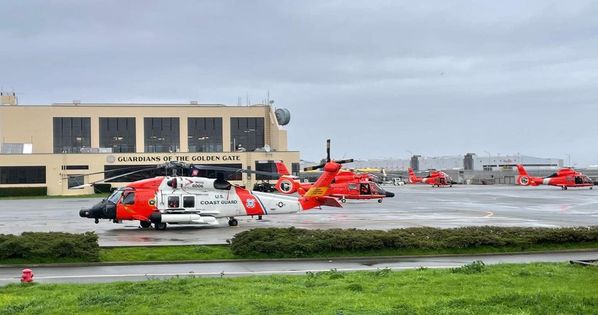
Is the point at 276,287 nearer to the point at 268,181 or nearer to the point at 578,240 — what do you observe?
the point at 578,240

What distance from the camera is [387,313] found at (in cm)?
885

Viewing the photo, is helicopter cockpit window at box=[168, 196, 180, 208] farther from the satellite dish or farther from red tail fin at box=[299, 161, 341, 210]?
the satellite dish

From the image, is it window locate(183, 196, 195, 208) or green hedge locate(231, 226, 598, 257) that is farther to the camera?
window locate(183, 196, 195, 208)

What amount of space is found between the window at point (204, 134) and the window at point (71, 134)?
13633 millimetres

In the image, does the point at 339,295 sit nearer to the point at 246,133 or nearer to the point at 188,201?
the point at 188,201

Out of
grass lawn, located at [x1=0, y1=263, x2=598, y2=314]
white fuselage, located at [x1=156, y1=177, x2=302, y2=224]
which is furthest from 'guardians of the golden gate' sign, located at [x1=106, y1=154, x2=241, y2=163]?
grass lawn, located at [x1=0, y1=263, x2=598, y2=314]

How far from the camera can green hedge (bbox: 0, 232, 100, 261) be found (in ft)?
52.6

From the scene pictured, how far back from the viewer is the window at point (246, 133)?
9012 centimetres

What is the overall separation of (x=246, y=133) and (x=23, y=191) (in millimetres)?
33027

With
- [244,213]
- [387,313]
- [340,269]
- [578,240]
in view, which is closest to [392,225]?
[244,213]

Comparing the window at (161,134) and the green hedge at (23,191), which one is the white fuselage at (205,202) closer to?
Result: the green hedge at (23,191)

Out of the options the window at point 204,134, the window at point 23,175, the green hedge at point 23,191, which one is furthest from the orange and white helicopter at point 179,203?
the window at point 204,134

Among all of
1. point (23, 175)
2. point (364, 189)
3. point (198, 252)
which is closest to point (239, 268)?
point (198, 252)

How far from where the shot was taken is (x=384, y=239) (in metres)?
17.8
